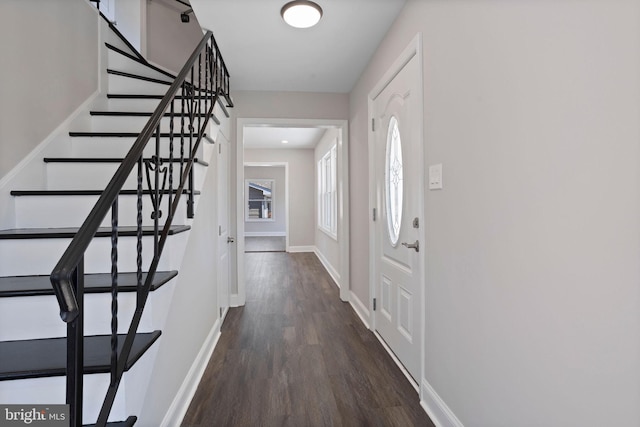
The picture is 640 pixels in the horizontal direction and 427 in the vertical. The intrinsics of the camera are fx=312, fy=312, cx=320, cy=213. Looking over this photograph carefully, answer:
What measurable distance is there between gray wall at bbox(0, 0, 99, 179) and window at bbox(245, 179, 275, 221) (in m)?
8.77

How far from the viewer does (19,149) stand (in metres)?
1.70

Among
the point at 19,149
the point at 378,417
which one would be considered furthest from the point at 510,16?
the point at 19,149

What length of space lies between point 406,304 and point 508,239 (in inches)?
45.6

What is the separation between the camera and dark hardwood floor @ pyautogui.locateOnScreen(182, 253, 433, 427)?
1741 mm

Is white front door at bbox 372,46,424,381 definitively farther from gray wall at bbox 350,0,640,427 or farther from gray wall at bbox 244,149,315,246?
gray wall at bbox 244,149,315,246

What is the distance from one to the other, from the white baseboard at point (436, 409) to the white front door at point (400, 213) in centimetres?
14

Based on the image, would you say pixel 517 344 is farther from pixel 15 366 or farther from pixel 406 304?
pixel 15 366

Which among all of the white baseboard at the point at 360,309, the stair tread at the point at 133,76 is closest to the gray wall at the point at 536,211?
the white baseboard at the point at 360,309

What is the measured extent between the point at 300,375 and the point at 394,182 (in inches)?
61.3

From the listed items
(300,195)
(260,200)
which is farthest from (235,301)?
(260,200)

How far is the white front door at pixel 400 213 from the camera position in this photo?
6.41 feet

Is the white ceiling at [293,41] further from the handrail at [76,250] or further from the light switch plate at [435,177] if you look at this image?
the handrail at [76,250]

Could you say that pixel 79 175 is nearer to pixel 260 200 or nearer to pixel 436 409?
pixel 436 409

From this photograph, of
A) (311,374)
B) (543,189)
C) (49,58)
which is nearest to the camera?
(543,189)
